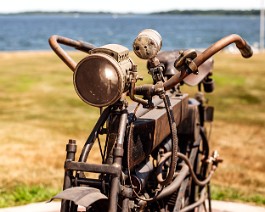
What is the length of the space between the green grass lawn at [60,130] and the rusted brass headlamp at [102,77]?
12.3 ft

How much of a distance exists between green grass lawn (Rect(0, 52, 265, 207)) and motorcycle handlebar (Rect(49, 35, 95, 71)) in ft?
9.84

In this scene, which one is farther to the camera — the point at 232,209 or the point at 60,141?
the point at 60,141

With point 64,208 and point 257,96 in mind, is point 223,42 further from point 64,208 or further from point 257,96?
point 257,96

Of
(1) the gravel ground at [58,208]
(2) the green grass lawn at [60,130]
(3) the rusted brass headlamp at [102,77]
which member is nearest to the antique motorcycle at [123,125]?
(3) the rusted brass headlamp at [102,77]

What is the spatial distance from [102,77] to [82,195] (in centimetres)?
57

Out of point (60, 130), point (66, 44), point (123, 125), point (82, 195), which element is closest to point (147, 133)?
point (123, 125)

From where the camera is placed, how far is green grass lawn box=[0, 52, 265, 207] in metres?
7.25

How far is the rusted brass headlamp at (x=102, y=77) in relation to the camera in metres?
2.48

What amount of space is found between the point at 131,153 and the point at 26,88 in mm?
15550

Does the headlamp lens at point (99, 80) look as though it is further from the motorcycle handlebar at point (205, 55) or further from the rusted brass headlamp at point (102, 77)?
the motorcycle handlebar at point (205, 55)

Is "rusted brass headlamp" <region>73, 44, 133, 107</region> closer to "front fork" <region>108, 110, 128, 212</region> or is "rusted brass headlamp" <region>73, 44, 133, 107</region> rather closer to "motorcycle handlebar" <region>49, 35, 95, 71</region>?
Answer: "front fork" <region>108, 110, 128, 212</region>

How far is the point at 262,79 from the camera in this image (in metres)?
20.2

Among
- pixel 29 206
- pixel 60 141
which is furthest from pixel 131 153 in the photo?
pixel 60 141

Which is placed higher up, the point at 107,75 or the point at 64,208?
the point at 107,75
